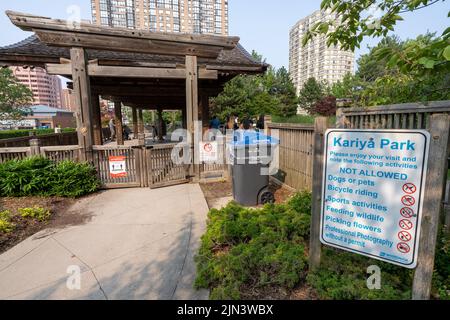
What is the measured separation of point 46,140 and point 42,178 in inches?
198

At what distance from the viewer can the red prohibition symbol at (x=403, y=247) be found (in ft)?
6.12

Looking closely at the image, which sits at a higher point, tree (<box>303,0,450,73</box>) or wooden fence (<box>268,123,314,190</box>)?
tree (<box>303,0,450,73</box>)

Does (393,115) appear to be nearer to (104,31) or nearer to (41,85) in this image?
(104,31)

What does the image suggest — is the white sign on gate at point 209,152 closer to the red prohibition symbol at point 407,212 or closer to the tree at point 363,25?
the tree at point 363,25

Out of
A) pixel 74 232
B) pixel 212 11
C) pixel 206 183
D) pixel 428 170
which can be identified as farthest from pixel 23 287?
pixel 212 11

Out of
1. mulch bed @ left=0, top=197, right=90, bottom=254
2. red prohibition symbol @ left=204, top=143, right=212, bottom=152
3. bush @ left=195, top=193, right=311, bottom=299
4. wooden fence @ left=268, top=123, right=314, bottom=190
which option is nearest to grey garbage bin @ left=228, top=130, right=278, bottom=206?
wooden fence @ left=268, top=123, right=314, bottom=190

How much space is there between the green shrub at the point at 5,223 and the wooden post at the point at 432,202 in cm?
531

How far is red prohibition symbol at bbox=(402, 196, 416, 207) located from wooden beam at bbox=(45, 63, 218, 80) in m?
5.91

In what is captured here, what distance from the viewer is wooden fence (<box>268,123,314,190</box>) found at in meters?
5.04

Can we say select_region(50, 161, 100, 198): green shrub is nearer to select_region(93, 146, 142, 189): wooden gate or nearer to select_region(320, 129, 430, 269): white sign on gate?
select_region(93, 146, 142, 189): wooden gate

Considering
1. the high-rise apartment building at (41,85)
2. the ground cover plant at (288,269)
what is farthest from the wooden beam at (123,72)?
the high-rise apartment building at (41,85)

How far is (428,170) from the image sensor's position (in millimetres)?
1740

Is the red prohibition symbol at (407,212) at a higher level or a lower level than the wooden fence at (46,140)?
lower

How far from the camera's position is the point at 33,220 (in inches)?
170
